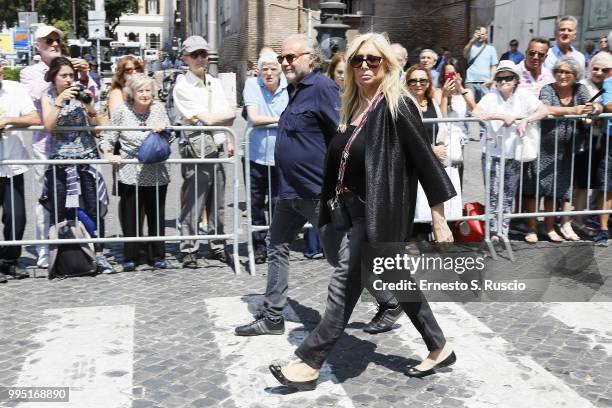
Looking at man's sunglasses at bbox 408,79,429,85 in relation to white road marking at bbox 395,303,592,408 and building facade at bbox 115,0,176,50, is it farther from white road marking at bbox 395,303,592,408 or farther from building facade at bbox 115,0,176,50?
building facade at bbox 115,0,176,50

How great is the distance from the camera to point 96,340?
5379 millimetres

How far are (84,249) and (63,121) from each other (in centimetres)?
114

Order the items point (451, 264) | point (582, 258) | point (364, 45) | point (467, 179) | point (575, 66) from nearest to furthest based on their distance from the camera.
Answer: point (364, 45), point (451, 264), point (582, 258), point (575, 66), point (467, 179)

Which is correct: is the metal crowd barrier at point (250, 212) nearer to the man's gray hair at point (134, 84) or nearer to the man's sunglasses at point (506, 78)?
the man's sunglasses at point (506, 78)

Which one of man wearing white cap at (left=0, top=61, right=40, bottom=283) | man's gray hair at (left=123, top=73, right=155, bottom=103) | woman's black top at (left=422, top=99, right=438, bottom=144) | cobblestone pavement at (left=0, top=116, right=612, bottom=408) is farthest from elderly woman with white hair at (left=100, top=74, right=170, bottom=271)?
woman's black top at (left=422, top=99, right=438, bottom=144)

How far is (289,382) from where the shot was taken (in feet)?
14.7

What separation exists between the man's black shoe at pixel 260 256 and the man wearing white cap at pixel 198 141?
1.07 ft

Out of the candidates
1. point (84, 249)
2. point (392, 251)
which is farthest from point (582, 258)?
point (84, 249)

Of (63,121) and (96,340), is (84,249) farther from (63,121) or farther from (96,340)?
(96,340)

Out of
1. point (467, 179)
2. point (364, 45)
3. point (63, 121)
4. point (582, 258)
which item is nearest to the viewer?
point (364, 45)

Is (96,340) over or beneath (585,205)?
beneath

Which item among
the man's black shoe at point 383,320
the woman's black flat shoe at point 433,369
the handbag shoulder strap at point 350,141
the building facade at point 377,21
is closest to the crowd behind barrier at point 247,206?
the man's black shoe at point 383,320

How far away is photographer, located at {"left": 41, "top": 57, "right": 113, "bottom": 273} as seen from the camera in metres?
6.94

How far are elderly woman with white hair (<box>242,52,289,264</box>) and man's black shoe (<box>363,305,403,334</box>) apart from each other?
7.38ft
